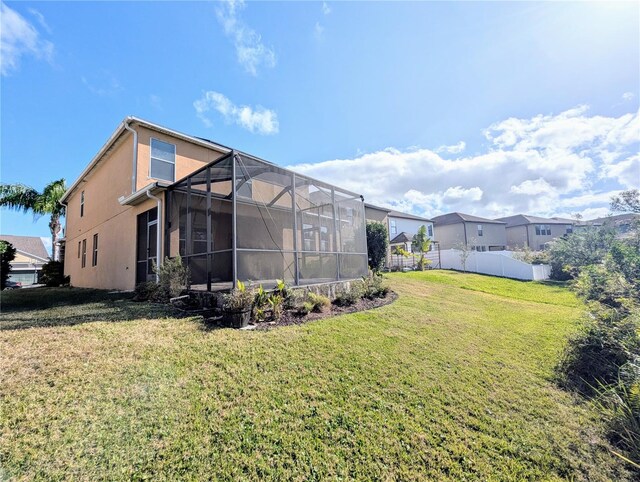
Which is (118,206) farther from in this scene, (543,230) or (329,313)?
(543,230)

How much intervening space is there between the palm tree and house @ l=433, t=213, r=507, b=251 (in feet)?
112

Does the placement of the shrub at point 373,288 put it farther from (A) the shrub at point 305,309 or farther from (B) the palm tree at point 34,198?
(B) the palm tree at point 34,198

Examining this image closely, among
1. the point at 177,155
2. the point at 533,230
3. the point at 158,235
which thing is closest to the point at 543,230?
the point at 533,230

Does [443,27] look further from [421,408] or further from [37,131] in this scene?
[37,131]

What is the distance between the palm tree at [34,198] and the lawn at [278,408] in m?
19.0

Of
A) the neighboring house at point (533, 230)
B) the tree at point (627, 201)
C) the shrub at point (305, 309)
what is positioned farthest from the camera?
the neighboring house at point (533, 230)

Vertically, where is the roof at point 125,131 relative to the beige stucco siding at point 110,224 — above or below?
above

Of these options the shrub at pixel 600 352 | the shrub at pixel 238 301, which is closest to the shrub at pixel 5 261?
the shrub at pixel 238 301

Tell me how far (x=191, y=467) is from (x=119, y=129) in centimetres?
1131

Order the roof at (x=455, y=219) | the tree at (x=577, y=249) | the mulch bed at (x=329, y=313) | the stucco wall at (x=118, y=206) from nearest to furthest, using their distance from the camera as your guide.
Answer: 1. the mulch bed at (x=329, y=313)
2. the stucco wall at (x=118, y=206)
3. the tree at (x=577, y=249)
4. the roof at (x=455, y=219)

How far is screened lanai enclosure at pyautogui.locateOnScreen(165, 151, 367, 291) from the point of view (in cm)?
770

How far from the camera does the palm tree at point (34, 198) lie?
56.5ft

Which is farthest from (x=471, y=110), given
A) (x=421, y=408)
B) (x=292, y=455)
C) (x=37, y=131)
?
(x=37, y=131)

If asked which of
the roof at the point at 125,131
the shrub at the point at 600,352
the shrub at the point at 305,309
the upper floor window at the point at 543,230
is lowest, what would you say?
the shrub at the point at 600,352
